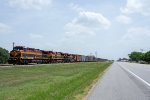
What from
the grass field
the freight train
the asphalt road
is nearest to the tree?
the freight train

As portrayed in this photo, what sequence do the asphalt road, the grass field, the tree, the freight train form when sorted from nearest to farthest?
the asphalt road
the grass field
the freight train
the tree

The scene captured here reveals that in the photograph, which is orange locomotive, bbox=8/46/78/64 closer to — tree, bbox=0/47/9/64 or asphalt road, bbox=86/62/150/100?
tree, bbox=0/47/9/64

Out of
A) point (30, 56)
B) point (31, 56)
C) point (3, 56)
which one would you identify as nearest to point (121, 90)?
point (30, 56)

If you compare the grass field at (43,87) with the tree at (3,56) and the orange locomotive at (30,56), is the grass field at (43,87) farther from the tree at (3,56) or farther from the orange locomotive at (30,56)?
the tree at (3,56)

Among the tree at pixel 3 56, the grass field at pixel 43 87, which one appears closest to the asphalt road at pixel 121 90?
Answer: the grass field at pixel 43 87

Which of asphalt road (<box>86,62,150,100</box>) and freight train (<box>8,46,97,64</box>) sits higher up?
freight train (<box>8,46,97,64</box>)

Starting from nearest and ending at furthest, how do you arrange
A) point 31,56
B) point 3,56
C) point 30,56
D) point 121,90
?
point 121,90
point 30,56
point 31,56
point 3,56

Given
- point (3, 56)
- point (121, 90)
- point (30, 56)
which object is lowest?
point (121, 90)

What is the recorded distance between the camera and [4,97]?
1761 centimetres

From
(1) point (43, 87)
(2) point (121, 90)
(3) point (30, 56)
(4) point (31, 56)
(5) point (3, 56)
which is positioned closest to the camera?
(2) point (121, 90)

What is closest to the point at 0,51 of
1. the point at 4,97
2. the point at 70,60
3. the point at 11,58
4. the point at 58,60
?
the point at 11,58

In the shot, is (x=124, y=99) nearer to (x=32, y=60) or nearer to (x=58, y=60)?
(x=32, y=60)

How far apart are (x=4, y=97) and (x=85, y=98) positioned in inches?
141

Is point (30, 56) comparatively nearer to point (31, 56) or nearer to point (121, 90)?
point (31, 56)
